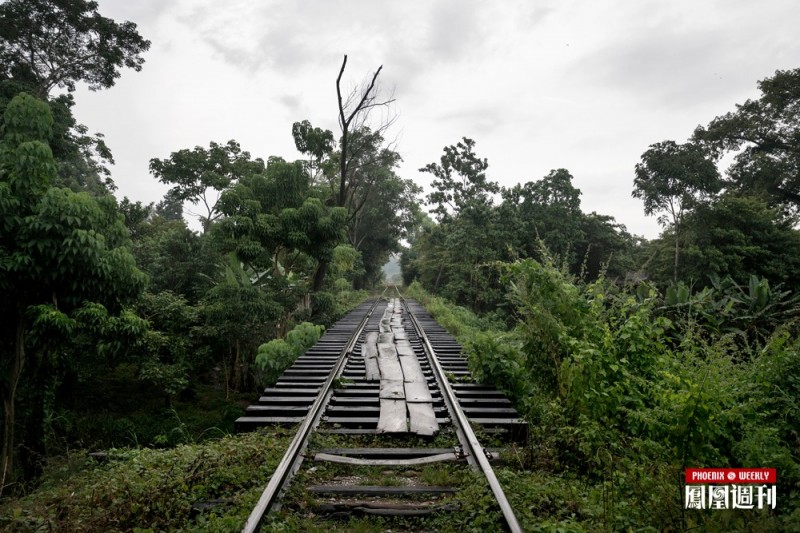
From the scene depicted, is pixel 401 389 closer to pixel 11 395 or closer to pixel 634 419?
pixel 634 419

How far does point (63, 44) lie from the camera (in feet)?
56.0

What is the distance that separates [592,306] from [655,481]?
7.78ft

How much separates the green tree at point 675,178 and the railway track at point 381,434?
67.7 ft

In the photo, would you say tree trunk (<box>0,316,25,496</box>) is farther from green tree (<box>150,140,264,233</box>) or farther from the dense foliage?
green tree (<box>150,140,264,233</box>)

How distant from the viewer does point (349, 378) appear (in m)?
7.10

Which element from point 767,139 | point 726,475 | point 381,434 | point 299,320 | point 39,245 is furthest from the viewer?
point 767,139

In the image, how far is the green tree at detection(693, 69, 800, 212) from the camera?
22969 mm

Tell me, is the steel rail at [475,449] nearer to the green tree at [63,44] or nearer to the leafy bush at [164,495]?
the leafy bush at [164,495]

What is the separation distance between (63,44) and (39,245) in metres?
16.2

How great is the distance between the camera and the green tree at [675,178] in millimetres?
23172

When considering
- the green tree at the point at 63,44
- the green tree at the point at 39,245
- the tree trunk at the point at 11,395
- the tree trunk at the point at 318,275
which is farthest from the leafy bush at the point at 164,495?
the green tree at the point at 63,44

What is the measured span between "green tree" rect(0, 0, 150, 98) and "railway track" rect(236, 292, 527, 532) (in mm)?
16547

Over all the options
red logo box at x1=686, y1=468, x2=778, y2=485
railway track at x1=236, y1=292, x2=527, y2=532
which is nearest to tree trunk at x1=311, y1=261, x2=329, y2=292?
railway track at x1=236, y1=292, x2=527, y2=532

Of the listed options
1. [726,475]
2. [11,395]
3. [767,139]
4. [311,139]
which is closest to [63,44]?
[311,139]
